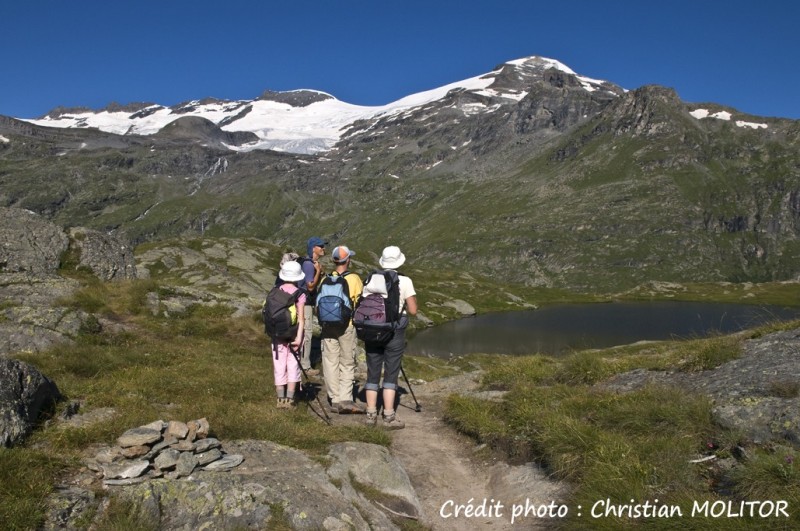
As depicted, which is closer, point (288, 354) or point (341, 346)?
point (288, 354)

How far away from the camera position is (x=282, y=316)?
13.8 meters

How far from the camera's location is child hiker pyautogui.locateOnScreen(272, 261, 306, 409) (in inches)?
551

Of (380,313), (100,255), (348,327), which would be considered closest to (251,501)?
(380,313)

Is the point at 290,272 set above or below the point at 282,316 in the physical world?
above

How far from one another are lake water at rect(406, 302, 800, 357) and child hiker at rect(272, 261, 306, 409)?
7114cm

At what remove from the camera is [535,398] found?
12.4 meters

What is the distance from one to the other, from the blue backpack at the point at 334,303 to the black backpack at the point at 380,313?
53 cm

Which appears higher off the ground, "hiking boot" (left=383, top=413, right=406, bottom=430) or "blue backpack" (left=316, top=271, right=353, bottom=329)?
"blue backpack" (left=316, top=271, right=353, bottom=329)

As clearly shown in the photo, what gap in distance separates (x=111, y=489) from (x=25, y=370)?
391cm

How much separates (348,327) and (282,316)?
1904 mm

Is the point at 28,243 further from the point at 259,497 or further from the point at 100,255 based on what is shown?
the point at 259,497

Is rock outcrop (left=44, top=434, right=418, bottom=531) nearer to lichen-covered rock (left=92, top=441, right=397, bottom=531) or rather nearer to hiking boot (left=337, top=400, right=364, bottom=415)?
lichen-covered rock (left=92, top=441, right=397, bottom=531)

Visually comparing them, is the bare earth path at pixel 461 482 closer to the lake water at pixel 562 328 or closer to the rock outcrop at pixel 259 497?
the rock outcrop at pixel 259 497

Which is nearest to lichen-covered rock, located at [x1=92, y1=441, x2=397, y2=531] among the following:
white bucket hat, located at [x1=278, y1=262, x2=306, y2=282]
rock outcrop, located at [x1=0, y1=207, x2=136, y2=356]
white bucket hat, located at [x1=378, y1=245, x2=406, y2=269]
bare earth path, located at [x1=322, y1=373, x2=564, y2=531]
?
bare earth path, located at [x1=322, y1=373, x2=564, y2=531]
